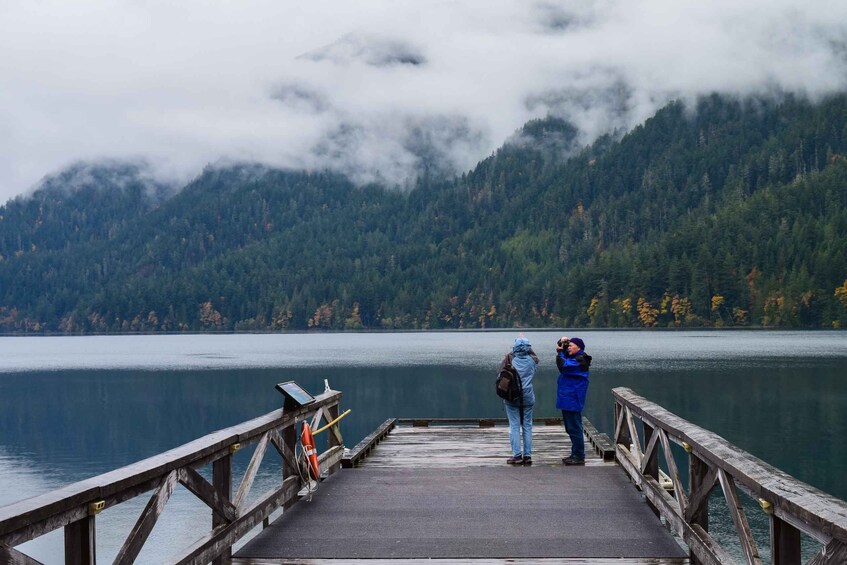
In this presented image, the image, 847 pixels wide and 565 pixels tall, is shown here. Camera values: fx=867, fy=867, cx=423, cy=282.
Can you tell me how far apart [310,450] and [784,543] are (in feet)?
22.7

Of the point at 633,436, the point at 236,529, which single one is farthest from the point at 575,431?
the point at 236,529

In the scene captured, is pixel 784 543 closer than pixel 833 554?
No

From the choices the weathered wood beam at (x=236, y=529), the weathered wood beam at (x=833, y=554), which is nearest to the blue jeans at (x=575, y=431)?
the weathered wood beam at (x=236, y=529)

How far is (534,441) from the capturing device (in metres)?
18.5

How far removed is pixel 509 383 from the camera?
1394 cm

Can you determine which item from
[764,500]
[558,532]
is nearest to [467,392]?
[558,532]

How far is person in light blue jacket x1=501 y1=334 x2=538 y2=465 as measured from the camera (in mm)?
14094

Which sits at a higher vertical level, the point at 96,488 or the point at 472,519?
the point at 96,488

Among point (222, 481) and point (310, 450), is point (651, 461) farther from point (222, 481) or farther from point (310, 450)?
point (222, 481)

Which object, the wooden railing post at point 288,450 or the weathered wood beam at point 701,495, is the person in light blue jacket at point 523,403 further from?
the weathered wood beam at point 701,495

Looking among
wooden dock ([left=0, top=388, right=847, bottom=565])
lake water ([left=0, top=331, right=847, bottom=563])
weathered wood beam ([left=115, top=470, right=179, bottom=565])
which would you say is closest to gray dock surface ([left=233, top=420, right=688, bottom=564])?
wooden dock ([left=0, top=388, right=847, bottom=565])

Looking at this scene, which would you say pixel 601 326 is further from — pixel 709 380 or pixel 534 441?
pixel 534 441

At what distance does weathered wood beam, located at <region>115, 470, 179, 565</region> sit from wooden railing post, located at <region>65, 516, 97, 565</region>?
360 mm

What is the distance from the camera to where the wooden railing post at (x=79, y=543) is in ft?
19.0
